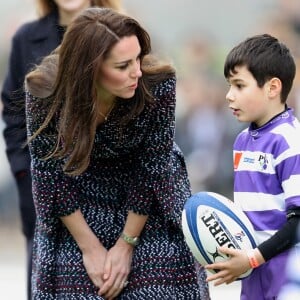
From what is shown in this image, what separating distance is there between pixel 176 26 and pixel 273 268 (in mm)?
8544

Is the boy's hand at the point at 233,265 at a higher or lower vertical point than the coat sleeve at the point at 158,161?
lower

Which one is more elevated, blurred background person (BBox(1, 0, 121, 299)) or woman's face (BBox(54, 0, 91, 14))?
woman's face (BBox(54, 0, 91, 14))

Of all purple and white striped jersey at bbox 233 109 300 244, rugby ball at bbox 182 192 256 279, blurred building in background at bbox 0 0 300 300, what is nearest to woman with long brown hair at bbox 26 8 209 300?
rugby ball at bbox 182 192 256 279

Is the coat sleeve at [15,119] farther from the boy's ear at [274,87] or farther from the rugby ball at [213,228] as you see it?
the boy's ear at [274,87]

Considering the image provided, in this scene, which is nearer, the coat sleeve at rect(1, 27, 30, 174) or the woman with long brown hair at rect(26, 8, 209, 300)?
the woman with long brown hair at rect(26, 8, 209, 300)

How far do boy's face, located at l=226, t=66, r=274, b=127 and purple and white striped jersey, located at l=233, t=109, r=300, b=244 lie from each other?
4 centimetres

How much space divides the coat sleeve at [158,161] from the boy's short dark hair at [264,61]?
292 millimetres

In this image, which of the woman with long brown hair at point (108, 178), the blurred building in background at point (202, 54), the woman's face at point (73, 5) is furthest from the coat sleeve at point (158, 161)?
the blurred building in background at point (202, 54)

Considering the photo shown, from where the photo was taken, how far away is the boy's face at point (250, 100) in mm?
4543

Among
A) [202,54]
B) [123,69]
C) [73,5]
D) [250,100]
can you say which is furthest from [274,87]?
[202,54]

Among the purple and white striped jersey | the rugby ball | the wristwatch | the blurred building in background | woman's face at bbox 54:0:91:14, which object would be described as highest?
woman's face at bbox 54:0:91:14

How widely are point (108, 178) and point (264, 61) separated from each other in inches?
31.5

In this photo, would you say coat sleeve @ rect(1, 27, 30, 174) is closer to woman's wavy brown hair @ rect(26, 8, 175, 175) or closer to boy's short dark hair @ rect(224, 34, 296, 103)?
woman's wavy brown hair @ rect(26, 8, 175, 175)

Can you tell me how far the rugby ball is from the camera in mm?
4449
